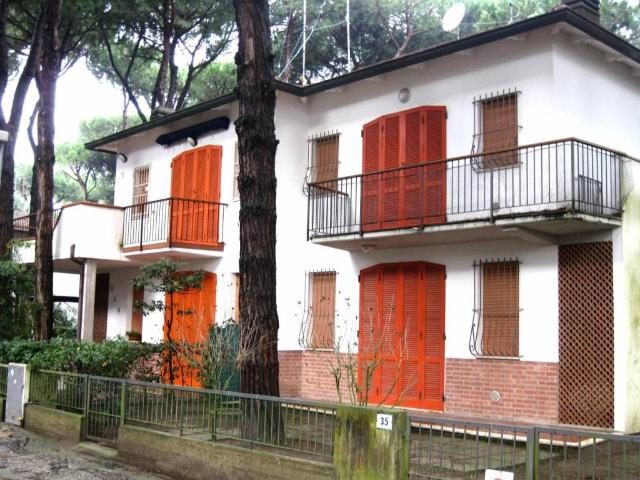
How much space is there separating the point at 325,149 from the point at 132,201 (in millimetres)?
7247

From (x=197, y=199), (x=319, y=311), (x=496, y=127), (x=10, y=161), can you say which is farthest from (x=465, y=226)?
(x=10, y=161)

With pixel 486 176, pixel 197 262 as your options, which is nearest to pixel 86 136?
pixel 197 262

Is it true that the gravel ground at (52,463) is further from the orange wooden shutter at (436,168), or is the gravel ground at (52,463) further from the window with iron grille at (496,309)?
the orange wooden shutter at (436,168)

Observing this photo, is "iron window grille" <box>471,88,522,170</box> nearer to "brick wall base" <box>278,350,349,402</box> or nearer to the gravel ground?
"brick wall base" <box>278,350,349,402</box>

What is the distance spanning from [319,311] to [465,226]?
5.03 metres

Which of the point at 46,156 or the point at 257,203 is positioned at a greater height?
the point at 46,156

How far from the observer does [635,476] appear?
6.02 m

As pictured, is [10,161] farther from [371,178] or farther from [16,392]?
[371,178]

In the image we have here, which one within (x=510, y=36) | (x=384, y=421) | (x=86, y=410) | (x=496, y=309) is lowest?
(x=86, y=410)

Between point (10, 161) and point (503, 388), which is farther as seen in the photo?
point (10, 161)

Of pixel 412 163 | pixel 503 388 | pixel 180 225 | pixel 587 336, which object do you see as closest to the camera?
pixel 587 336

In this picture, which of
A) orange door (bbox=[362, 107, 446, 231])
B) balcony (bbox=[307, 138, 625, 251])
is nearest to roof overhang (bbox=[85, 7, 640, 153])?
orange door (bbox=[362, 107, 446, 231])

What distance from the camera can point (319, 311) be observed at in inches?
644

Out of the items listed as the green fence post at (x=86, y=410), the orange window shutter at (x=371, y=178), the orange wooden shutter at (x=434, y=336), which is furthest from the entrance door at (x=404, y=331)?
the green fence post at (x=86, y=410)
